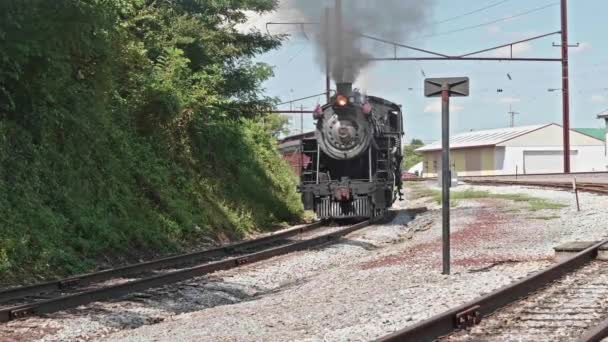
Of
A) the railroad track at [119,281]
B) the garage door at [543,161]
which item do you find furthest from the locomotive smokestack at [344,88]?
the garage door at [543,161]

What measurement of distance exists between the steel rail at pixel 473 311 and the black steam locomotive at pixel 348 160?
1009 cm

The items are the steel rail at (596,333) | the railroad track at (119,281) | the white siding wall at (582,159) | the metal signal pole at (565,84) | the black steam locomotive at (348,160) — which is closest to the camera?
the steel rail at (596,333)

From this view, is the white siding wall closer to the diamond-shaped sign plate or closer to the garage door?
the garage door

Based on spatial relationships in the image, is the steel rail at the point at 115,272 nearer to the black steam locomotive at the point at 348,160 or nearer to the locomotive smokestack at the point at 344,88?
the black steam locomotive at the point at 348,160

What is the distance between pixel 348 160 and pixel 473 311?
13750 mm

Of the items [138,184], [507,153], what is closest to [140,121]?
[138,184]

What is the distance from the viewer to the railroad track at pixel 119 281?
8.52 metres

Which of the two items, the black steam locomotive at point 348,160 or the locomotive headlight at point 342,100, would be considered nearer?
the black steam locomotive at point 348,160

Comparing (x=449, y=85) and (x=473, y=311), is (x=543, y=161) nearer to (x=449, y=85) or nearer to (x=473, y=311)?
(x=449, y=85)

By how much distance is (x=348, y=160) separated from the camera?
2050 cm

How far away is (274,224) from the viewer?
22.6 m

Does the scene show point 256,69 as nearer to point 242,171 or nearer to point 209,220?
point 242,171

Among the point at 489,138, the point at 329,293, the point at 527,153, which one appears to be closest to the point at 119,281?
the point at 329,293

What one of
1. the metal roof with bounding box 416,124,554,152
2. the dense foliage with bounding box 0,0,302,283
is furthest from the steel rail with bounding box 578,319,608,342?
the metal roof with bounding box 416,124,554,152
